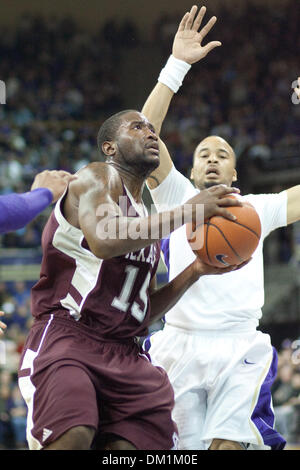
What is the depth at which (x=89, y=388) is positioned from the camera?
9.37 ft

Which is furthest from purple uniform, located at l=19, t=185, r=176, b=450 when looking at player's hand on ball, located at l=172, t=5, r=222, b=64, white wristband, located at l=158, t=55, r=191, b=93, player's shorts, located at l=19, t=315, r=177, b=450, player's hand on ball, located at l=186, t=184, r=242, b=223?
player's hand on ball, located at l=172, t=5, r=222, b=64

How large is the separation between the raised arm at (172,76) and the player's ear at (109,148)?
78cm

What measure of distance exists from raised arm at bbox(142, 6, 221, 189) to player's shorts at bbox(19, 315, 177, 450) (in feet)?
4.59

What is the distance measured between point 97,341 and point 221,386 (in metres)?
0.94

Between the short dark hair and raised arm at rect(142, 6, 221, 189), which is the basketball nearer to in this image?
the short dark hair

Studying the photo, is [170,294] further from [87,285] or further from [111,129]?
[111,129]

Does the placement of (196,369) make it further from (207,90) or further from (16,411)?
(207,90)

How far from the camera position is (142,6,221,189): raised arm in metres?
4.23

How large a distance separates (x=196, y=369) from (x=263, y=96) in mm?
10667

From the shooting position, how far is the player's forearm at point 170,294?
3504 millimetres

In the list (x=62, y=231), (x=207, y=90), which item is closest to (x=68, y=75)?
(x=207, y=90)

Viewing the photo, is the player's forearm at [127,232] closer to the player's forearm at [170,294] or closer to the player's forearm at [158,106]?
the player's forearm at [170,294]

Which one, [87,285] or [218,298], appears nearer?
[87,285]

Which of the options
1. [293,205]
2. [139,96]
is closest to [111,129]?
[293,205]
